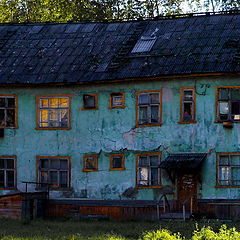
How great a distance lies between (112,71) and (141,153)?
→ 144 inches

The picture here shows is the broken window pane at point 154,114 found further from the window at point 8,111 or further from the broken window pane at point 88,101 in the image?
the window at point 8,111

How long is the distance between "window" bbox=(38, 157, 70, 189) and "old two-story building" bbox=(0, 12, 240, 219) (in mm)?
43

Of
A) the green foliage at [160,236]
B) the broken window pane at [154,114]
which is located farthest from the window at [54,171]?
the green foliage at [160,236]

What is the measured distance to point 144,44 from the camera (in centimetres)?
3894

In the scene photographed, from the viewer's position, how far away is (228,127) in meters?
35.2

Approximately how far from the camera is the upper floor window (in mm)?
37969

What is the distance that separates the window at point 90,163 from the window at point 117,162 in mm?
737

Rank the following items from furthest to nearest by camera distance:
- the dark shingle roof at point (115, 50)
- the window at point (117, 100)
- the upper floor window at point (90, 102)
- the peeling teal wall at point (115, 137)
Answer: the upper floor window at point (90, 102) → the window at point (117, 100) → the dark shingle roof at point (115, 50) → the peeling teal wall at point (115, 137)

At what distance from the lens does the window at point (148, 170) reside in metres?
36.5

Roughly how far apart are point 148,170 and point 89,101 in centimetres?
410

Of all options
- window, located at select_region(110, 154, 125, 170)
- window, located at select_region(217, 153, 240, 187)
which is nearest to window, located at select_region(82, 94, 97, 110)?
window, located at select_region(110, 154, 125, 170)

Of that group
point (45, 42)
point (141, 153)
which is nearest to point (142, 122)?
point (141, 153)

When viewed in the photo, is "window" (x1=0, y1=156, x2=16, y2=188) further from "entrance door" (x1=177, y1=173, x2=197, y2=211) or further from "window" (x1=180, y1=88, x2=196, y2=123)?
"window" (x1=180, y1=88, x2=196, y2=123)

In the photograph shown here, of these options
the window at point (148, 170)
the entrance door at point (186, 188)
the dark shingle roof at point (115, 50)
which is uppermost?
the dark shingle roof at point (115, 50)
